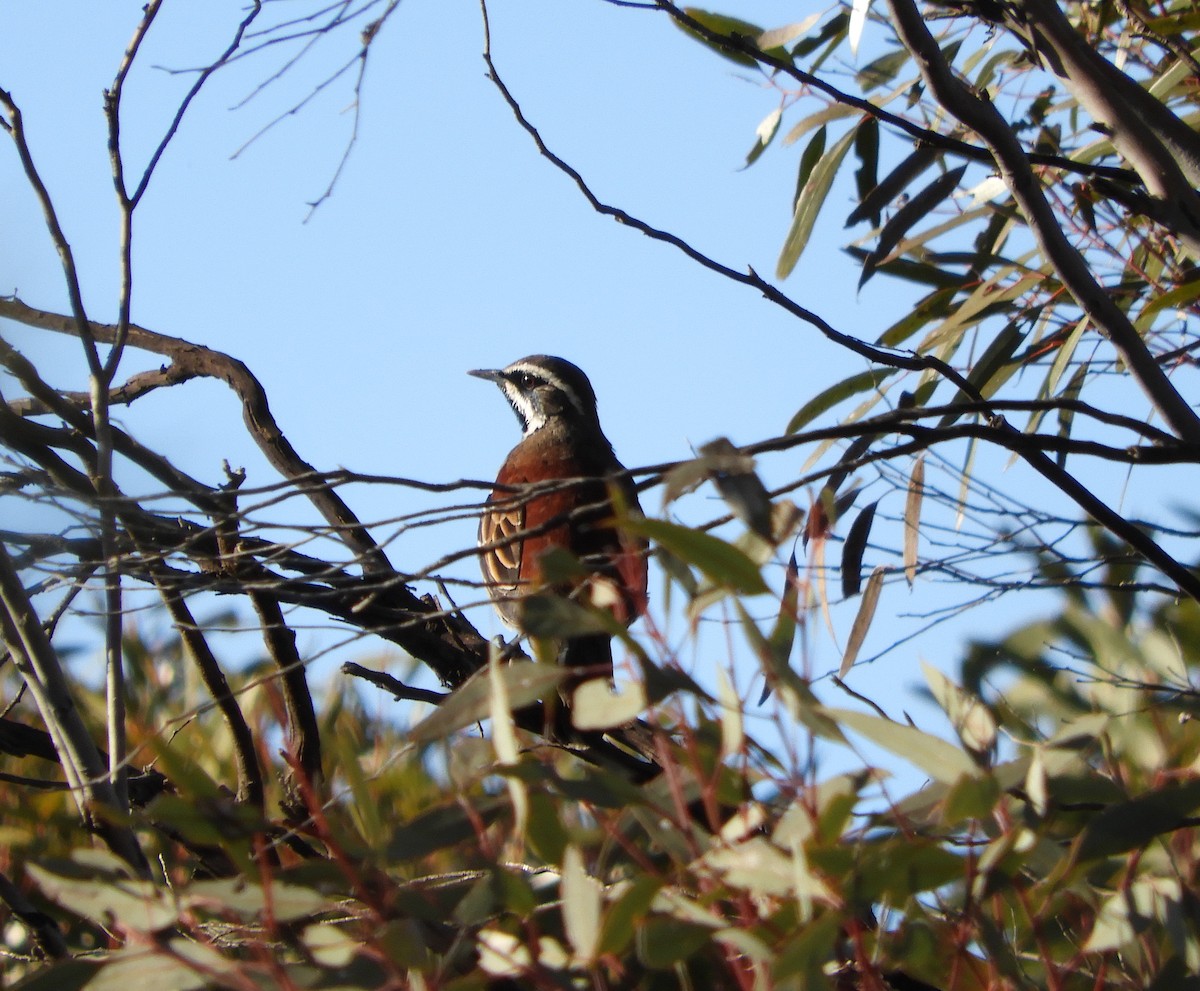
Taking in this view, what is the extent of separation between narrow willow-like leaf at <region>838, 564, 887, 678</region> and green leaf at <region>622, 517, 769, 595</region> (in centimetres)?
108

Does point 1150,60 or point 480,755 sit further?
point 1150,60

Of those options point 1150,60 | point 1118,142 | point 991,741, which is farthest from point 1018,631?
point 1150,60

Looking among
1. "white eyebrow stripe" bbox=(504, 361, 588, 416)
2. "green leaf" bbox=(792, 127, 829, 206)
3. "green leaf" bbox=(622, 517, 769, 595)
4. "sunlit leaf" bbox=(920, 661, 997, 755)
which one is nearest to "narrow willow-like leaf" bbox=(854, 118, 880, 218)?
"green leaf" bbox=(792, 127, 829, 206)

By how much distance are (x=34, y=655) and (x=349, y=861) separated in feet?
2.60

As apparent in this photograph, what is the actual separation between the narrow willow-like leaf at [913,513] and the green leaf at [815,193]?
63 centimetres

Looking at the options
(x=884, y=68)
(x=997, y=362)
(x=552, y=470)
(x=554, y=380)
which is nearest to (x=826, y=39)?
(x=884, y=68)

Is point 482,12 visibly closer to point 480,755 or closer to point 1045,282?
point 1045,282

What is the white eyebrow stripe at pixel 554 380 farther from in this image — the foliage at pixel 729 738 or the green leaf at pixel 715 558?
the green leaf at pixel 715 558

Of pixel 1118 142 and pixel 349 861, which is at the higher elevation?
pixel 1118 142

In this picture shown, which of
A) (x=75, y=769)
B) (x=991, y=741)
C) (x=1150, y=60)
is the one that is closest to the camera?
(x=991, y=741)

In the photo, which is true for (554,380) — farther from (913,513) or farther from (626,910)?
(626,910)

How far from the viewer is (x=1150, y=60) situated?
3385 millimetres

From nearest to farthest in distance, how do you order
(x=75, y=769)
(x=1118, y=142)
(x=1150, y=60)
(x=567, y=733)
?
(x=75, y=769), (x=1118, y=142), (x=567, y=733), (x=1150, y=60)

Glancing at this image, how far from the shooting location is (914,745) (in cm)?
146
